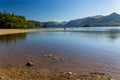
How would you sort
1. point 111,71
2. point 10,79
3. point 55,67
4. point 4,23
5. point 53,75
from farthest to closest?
point 4,23 → point 55,67 → point 111,71 → point 53,75 → point 10,79

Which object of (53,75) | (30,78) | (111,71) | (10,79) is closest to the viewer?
(10,79)

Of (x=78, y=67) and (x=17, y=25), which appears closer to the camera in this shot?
(x=78, y=67)

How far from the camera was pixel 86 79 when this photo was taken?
12.7 metres

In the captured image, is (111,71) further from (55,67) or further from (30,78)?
(30,78)

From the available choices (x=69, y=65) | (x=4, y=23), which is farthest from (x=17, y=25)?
(x=69, y=65)

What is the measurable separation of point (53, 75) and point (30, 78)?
208cm

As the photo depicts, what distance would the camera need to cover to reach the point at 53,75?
13742mm

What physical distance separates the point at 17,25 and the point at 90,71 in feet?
432

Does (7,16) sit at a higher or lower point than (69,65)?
higher

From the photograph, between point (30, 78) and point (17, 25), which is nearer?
point (30, 78)

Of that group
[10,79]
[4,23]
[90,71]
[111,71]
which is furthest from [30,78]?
[4,23]

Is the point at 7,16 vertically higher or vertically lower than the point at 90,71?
higher

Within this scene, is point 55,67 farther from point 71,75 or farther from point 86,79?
point 86,79

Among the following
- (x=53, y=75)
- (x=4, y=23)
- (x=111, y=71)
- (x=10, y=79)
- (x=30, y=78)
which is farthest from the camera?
(x=4, y=23)
